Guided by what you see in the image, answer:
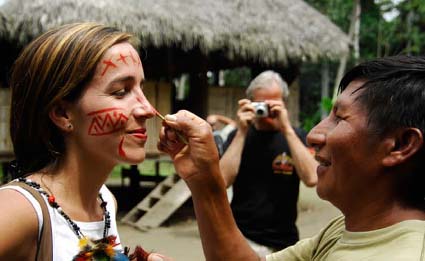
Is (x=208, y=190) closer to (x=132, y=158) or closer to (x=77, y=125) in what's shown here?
(x=132, y=158)

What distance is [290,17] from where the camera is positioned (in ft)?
33.6

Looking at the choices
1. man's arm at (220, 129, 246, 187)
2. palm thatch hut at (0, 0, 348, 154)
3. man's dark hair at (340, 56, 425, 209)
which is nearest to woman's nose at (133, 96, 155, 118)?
man's dark hair at (340, 56, 425, 209)

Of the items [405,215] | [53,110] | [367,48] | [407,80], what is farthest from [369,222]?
[367,48]

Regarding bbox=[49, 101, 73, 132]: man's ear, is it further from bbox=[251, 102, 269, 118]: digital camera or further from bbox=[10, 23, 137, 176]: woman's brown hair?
bbox=[251, 102, 269, 118]: digital camera

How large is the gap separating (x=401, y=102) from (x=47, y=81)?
3.39ft

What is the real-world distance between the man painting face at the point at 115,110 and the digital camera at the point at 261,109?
1784 millimetres

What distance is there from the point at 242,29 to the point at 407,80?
7.92 metres

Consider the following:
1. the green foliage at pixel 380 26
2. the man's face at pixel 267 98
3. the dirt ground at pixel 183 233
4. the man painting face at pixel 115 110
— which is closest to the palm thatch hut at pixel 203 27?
the dirt ground at pixel 183 233

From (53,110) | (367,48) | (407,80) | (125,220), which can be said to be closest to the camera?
(407,80)

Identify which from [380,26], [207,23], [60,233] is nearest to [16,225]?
[60,233]

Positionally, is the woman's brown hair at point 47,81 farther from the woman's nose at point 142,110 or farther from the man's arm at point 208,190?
the man's arm at point 208,190

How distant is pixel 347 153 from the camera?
5.09 ft

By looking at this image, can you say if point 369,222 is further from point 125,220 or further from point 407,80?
point 125,220

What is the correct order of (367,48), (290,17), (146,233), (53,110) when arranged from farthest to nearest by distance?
(367,48) → (290,17) → (146,233) → (53,110)
